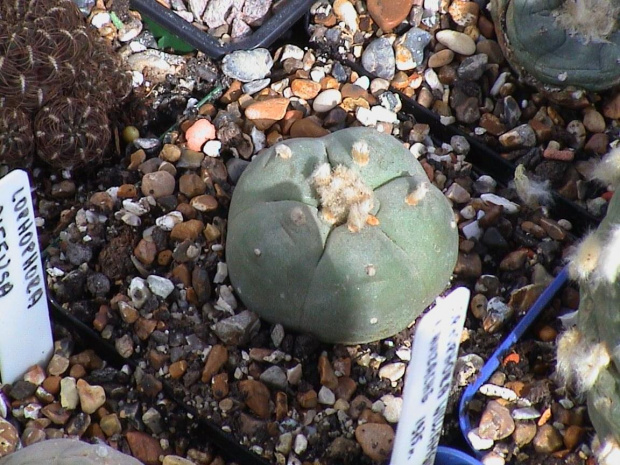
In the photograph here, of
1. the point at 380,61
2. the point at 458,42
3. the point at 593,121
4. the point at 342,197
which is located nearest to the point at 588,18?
the point at 593,121

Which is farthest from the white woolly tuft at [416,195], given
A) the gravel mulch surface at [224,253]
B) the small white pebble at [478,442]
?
the small white pebble at [478,442]

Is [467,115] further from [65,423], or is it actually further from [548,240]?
[65,423]

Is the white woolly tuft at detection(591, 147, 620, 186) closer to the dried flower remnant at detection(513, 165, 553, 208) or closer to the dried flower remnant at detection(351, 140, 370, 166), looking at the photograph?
the dried flower remnant at detection(351, 140, 370, 166)

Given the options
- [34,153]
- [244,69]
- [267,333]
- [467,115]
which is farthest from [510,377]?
[34,153]

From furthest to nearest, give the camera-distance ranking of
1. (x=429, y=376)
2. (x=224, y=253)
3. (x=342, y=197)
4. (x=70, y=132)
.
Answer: (x=70, y=132), (x=224, y=253), (x=342, y=197), (x=429, y=376)

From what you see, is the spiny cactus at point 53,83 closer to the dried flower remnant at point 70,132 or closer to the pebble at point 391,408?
the dried flower remnant at point 70,132

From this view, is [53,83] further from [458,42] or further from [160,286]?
[458,42]
